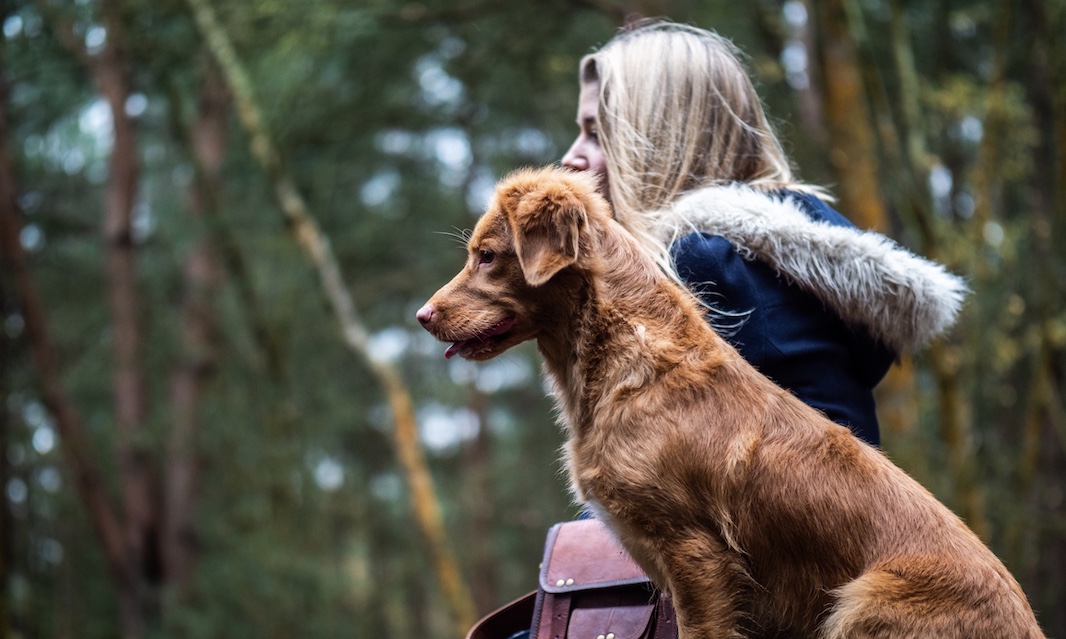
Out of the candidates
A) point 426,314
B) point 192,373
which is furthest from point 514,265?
point 192,373

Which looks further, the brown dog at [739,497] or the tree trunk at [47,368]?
the tree trunk at [47,368]

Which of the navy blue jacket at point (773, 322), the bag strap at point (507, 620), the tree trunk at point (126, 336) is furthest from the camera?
the tree trunk at point (126, 336)

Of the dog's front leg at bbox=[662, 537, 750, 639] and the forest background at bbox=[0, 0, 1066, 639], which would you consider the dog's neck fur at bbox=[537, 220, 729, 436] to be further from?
the forest background at bbox=[0, 0, 1066, 639]

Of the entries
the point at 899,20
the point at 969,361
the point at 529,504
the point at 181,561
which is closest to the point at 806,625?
Result: the point at 969,361

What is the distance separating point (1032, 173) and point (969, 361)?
13.8ft

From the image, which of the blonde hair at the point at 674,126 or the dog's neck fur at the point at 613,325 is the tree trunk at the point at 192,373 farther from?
the dog's neck fur at the point at 613,325

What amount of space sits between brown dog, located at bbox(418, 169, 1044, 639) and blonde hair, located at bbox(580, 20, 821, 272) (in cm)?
58

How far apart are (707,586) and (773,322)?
0.89 metres

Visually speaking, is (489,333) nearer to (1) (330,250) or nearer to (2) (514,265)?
(2) (514,265)

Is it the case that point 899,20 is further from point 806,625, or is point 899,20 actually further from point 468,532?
point 468,532

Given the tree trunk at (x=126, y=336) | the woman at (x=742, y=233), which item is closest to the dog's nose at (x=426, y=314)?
the woman at (x=742, y=233)

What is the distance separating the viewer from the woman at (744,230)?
10.3 ft

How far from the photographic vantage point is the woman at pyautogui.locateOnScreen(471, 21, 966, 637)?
3.15 metres

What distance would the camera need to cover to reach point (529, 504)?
21.0m
